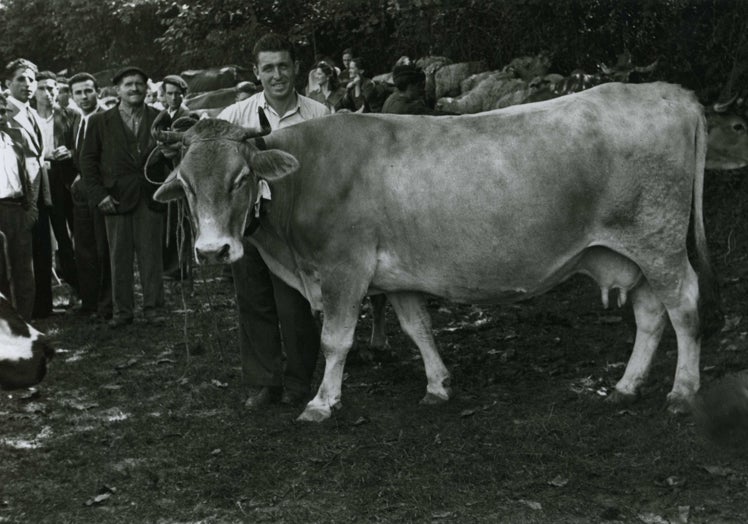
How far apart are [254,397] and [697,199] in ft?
11.2

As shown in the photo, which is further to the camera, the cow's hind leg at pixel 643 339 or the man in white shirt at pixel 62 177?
the man in white shirt at pixel 62 177

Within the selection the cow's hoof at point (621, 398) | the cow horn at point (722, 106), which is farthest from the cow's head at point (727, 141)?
the cow's hoof at point (621, 398)

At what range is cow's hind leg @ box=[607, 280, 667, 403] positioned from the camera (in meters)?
6.58

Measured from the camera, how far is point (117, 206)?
9.67 meters

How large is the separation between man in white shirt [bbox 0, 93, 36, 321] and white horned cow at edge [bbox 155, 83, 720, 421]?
3253mm

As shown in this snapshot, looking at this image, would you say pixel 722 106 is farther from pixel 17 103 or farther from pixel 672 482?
pixel 17 103

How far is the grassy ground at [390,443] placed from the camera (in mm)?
5000

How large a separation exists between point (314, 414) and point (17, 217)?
4.14 meters

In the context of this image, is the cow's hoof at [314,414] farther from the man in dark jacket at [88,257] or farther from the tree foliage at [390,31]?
the tree foliage at [390,31]

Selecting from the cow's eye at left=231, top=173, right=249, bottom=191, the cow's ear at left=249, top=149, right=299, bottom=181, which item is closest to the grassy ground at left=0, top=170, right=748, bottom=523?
the cow's eye at left=231, top=173, right=249, bottom=191

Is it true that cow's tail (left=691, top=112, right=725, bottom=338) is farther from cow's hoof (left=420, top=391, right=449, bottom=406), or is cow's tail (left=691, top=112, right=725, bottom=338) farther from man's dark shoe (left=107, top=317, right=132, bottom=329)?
man's dark shoe (left=107, top=317, right=132, bottom=329)

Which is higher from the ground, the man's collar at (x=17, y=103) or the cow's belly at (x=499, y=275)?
the man's collar at (x=17, y=103)

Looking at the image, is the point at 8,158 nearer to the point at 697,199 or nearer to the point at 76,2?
the point at 697,199

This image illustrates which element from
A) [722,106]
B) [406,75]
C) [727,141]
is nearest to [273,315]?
[406,75]
